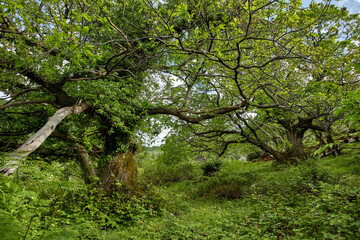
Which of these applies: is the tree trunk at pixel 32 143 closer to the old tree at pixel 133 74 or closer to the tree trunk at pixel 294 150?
the old tree at pixel 133 74

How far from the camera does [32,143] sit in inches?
116

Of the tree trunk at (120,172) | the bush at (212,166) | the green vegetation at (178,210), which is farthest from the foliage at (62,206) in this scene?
the bush at (212,166)

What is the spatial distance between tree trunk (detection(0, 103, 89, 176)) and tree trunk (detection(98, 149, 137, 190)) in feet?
6.82

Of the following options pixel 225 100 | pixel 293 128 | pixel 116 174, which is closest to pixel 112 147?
pixel 116 174

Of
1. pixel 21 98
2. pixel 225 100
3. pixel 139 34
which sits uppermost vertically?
pixel 139 34

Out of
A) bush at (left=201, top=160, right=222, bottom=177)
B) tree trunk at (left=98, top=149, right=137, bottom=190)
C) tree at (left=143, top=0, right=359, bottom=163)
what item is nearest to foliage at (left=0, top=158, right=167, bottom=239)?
tree trunk at (left=98, top=149, right=137, bottom=190)

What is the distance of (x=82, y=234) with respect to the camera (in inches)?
120

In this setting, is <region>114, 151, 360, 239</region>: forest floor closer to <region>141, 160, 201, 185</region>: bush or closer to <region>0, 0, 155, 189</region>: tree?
<region>0, 0, 155, 189</region>: tree

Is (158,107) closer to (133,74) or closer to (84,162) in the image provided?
(133,74)

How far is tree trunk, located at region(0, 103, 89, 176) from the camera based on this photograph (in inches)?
87.0

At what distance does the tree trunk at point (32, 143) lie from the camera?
7.25ft

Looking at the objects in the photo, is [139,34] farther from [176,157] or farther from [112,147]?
[176,157]

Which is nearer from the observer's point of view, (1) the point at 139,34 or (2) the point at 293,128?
(1) the point at 139,34

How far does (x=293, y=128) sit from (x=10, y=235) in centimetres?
1179
